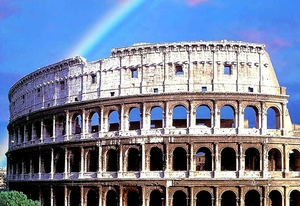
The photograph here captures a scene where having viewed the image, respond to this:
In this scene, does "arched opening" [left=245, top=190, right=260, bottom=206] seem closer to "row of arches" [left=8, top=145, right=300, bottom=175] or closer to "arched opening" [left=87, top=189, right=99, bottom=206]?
"row of arches" [left=8, top=145, right=300, bottom=175]

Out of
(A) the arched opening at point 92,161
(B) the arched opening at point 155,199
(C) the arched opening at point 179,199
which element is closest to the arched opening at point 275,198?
(C) the arched opening at point 179,199

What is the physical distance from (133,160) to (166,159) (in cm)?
326

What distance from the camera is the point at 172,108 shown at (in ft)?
127

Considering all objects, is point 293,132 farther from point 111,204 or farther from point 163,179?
point 111,204

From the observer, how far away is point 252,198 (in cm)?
3884

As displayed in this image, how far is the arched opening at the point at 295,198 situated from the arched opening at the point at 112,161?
13.0 metres

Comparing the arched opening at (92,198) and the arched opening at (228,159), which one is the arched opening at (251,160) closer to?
the arched opening at (228,159)

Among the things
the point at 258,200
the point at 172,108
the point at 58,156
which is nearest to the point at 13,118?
the point at 58,156

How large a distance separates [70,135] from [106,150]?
13.8ft

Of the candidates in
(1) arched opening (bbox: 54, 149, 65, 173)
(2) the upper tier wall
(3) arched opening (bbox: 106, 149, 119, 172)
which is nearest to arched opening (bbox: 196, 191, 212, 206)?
(3) arched opening (bbox: 106, 149, 119, 172)

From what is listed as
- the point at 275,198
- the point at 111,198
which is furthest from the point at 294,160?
the point at 111,198

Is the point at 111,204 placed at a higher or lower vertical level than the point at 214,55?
lower

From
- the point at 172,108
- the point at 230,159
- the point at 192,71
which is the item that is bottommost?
the point at 230,159

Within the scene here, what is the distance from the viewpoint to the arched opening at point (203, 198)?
3894 centimetres
